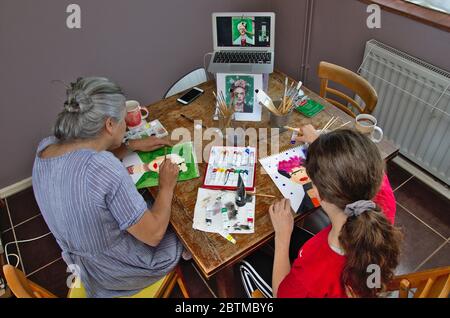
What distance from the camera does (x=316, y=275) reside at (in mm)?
1063

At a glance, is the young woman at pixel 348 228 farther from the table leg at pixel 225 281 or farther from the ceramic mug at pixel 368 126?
the ceramic mug at pixel 368 126

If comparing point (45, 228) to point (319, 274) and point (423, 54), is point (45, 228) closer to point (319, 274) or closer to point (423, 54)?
point (319, 274)

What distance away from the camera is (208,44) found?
272cm

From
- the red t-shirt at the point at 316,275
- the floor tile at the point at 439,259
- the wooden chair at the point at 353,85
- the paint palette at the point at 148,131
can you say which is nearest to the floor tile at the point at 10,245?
the paint palette at the point at 148,131

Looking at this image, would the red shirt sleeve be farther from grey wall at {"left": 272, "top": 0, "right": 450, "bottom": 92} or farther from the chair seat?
grey wall at {"left": 272, "top": 0, "right": 450, "bottom": 92}

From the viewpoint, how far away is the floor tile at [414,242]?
1.97 m

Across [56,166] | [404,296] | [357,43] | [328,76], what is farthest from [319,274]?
[357,43]

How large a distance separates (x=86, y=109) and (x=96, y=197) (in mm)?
302

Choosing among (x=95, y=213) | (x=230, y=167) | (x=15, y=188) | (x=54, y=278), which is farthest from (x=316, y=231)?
(x=15, y=188)

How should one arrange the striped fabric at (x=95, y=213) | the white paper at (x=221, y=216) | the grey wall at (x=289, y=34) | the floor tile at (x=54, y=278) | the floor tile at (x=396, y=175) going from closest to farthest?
the striped fabric at (x=95, y=213) → the white paper at (x=221, y=216) → the floor tile at (x=54, y=278) → the floor tile at (x=396, y=175) → the grey wall at (x=289, y=34)

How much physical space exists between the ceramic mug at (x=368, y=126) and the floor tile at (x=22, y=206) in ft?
6.75

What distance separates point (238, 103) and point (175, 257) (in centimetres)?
79

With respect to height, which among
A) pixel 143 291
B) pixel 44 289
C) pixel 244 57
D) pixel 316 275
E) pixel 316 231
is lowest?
pixel 316 231

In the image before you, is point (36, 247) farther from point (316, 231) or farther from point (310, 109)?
point (310, 109)
